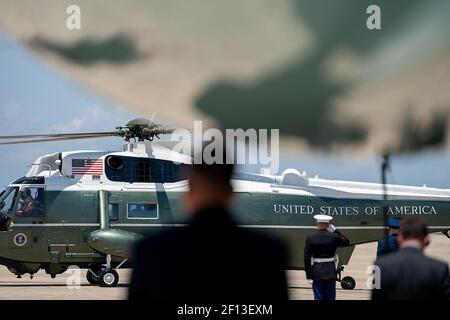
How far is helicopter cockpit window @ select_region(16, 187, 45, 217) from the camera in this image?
1233 centimetres

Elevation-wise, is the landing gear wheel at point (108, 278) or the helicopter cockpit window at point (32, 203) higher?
the helicopter cockpit window at point (32, 203)

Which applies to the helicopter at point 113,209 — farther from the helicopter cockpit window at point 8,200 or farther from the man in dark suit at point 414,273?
the man in dark suit at point 414,273

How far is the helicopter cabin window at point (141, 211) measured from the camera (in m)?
12.4

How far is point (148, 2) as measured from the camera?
4777 millimetres

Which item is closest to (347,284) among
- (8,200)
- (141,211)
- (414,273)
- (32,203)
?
(141,211)

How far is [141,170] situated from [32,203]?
172 centimetres

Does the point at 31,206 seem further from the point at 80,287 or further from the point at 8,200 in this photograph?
the point at 80,287

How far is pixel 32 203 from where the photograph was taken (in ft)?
40.5

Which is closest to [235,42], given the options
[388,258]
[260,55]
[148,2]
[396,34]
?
[260,55]

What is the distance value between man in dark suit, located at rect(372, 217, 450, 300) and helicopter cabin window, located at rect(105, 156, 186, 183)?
7357mm

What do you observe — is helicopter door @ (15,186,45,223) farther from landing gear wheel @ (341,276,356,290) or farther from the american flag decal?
landing gear wheel @ (341,276,356,290)

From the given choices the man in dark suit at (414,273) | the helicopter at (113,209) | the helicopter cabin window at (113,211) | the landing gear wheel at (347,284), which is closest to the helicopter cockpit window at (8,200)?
the helicopter at (113,209)

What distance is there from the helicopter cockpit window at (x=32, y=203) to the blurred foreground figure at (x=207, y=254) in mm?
9657

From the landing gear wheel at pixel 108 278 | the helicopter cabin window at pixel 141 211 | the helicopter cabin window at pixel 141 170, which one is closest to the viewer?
the helicopter cabin window at pixel 141 170
